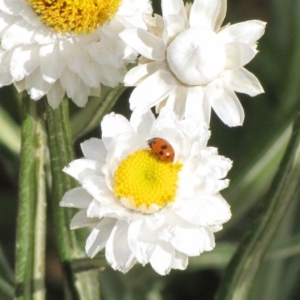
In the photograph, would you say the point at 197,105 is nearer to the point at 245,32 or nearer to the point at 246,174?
the point at 245,32

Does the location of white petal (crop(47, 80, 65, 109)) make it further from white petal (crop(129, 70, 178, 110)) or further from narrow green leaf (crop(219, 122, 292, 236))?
narrow green leaf (crop(219, 122, 292, 236))

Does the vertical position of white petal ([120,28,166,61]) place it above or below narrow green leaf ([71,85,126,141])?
above

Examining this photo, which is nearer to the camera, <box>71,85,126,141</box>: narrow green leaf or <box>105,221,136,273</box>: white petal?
<box>105,221,136,273</box>: white petal

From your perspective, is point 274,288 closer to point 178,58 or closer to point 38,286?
point 38,286

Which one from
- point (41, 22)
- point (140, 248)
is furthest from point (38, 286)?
point (41, 22)

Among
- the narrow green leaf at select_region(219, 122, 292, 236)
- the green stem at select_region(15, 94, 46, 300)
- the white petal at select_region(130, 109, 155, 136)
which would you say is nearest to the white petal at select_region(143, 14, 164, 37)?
the white petal at select_region(130, 109, 155, 136)
